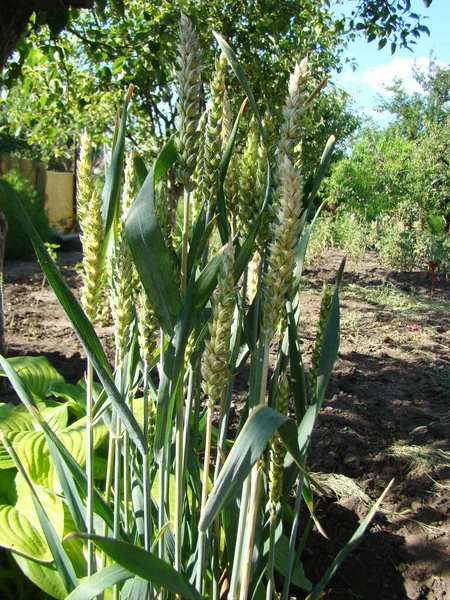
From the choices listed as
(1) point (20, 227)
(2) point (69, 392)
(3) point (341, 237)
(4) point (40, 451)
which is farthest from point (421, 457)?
(3) point (341, 237)

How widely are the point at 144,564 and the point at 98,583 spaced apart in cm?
14

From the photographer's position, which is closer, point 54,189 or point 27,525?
point 27,525

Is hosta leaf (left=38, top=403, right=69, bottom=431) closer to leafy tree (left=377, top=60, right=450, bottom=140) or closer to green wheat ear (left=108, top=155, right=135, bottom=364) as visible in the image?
green wheat ear (left=108, top=155, right=135, bottom=364)

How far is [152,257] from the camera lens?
2.38 feet

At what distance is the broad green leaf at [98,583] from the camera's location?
80 centimetres

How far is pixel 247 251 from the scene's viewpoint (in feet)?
2.59

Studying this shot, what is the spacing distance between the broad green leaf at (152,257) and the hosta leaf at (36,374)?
1549 millimetres

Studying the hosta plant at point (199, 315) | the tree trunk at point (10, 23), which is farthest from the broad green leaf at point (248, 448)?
the tree trunk at point (10, 23)

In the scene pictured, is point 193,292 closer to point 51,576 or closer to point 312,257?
point 51,576

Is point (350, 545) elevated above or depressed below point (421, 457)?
above

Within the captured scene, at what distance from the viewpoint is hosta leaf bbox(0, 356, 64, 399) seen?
2.18m

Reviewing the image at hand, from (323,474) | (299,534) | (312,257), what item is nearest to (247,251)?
(299,534)

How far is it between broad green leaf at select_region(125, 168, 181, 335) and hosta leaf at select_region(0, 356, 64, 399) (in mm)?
1549

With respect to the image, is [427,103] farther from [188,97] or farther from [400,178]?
[188,97]
